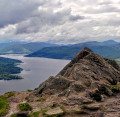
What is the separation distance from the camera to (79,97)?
43.0 m

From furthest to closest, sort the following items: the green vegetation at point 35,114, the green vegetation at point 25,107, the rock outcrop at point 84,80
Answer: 1. the rock outcrop at point 84,80
2. the green vegetation at point 25,107
3. the green vegetation at point 35,114

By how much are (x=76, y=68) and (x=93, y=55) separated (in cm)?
1242

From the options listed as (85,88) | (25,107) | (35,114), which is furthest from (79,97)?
(25,107)

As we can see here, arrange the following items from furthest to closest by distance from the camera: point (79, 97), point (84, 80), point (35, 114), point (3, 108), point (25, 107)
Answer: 1. point (84, 80)
2. point (3, 108)
3. point (79, 97)
4. point (25, 107)
5. point (35, 114)

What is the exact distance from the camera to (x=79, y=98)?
4256cm

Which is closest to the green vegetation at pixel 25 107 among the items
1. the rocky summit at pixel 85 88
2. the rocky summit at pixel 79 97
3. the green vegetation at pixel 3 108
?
the rocky summit at pixel 79 97

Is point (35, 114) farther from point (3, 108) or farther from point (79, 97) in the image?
point (79, 97)

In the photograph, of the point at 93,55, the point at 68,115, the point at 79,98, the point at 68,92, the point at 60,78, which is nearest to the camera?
the point at 68,115

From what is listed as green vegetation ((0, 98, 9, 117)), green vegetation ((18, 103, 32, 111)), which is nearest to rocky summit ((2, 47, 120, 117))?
green vegetation ((18, 103, 32, 111))

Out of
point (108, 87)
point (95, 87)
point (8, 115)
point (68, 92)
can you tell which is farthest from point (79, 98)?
point (8, 115)

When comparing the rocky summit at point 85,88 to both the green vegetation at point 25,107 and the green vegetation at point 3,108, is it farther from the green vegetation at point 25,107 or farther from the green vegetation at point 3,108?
the green vegetation at point 3,108

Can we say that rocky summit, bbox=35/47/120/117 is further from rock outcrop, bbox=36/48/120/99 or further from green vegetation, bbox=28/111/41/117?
green vegetation, bbox=28/111/41/117

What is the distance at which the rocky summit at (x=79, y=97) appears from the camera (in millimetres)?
36844

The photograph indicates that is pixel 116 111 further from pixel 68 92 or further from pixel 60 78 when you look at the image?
pixel 60 78
